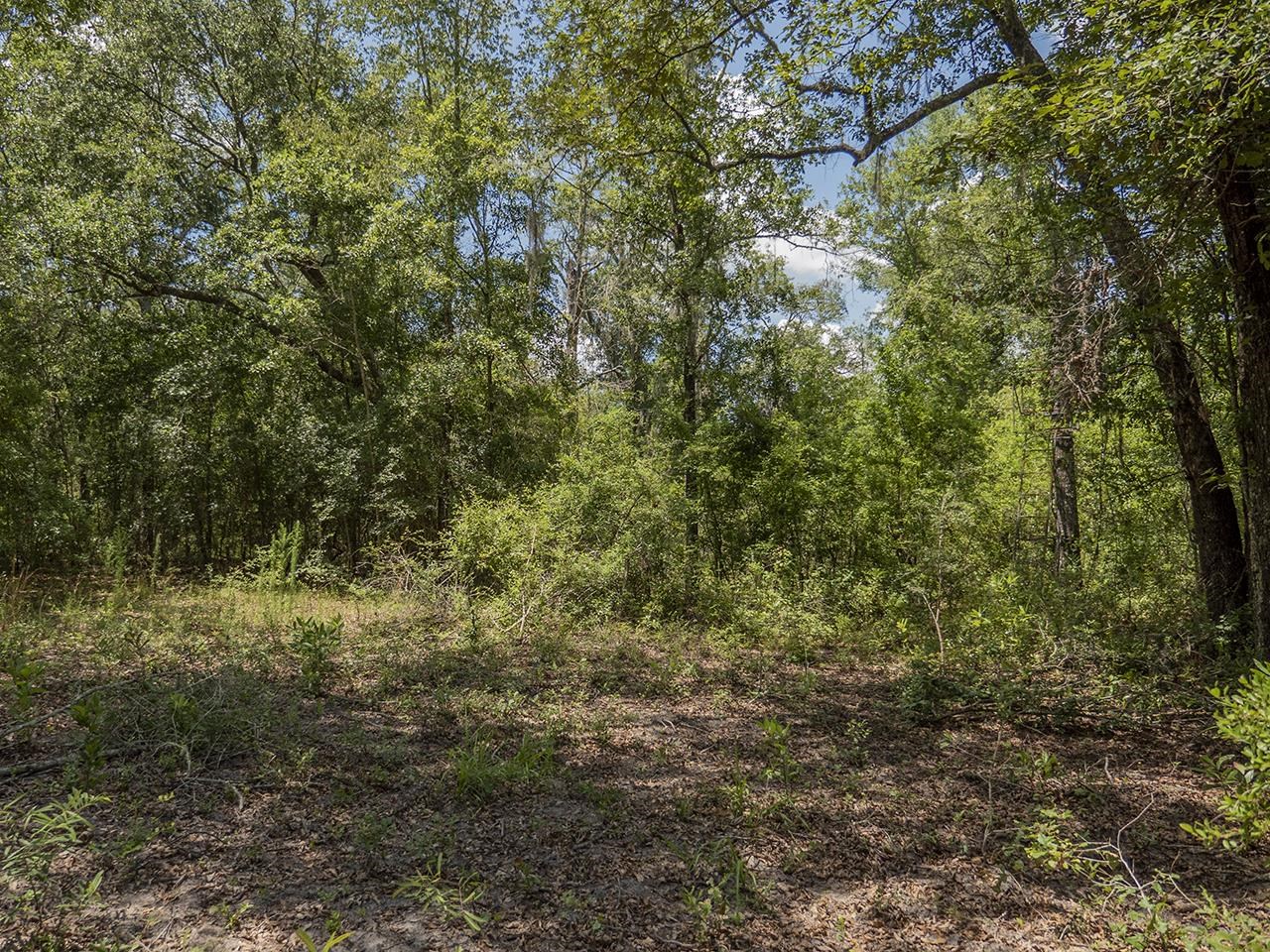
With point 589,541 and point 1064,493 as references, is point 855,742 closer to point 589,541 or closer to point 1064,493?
point 589,541

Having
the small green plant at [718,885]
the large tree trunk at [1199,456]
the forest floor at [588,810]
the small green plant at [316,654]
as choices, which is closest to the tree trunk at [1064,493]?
the large tree trunk at [1199,456]

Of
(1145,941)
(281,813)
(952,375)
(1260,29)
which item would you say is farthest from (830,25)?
(281,813)

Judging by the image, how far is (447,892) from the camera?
2.68 m

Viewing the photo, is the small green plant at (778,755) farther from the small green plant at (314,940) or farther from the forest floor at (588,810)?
the small green plant at (314,940)

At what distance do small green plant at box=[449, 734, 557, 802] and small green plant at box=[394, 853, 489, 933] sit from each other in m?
0.68

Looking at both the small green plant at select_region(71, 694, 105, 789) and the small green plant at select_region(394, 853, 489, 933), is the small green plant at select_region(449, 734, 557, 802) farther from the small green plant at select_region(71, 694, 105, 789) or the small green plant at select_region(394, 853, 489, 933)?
the small green plant at select_region(71, 694, 105, 789)

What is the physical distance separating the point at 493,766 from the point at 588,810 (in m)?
0.63

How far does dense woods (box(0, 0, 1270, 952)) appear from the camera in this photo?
3018 mm

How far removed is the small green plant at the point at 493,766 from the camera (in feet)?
11.8

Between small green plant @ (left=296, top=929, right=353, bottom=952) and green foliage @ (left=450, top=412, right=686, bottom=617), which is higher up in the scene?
green foliage @ (left=450, top=412, right=686, bottom=617)

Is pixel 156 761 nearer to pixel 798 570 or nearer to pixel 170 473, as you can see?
pixel 798 570

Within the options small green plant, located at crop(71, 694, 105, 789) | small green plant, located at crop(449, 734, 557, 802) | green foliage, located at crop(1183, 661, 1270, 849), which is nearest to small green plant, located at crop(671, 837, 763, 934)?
small green plant, located at crop(449, 734, 557, 802)

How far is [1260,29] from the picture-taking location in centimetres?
291

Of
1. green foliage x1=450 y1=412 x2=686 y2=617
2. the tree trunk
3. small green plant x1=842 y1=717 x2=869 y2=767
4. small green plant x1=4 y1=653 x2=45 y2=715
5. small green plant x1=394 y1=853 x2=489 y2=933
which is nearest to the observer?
small green plant x1=394 y1=853 x2=489 y2=933
